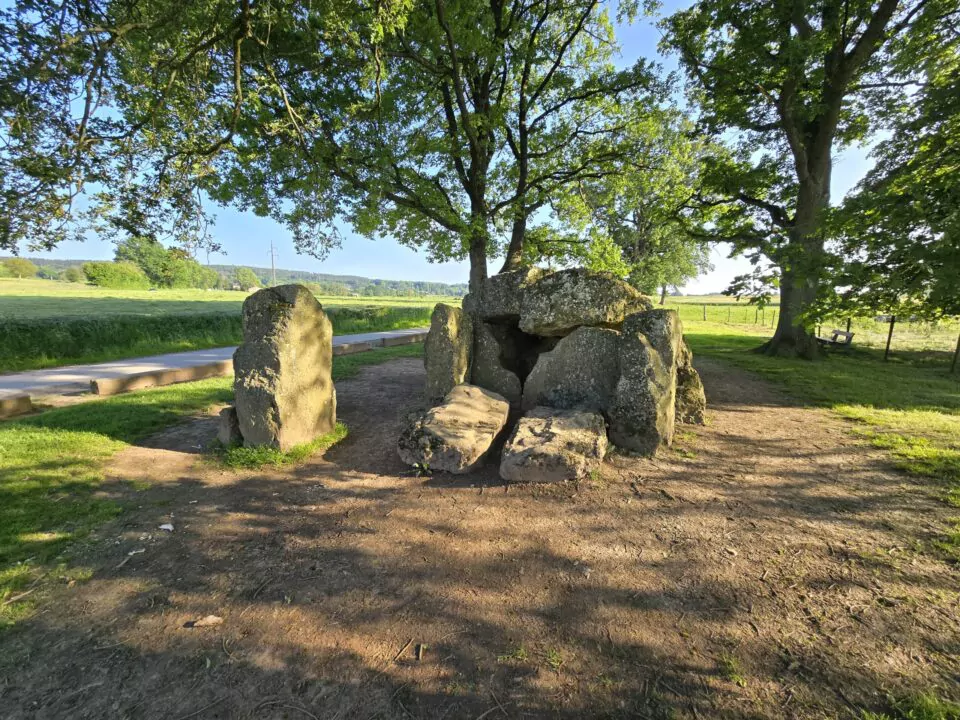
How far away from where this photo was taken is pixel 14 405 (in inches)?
250

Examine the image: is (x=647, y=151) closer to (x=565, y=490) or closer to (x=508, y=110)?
(x=508, y=110)

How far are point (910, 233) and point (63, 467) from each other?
1084cm

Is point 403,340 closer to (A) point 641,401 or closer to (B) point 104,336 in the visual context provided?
(B) point 104,336

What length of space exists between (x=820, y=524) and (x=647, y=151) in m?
13.3

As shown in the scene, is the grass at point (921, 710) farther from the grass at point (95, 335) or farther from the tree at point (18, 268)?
the tree at point (18, 268)

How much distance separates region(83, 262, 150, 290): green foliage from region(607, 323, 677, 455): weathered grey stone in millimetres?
48663

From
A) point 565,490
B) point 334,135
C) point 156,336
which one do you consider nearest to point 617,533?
point 565,490

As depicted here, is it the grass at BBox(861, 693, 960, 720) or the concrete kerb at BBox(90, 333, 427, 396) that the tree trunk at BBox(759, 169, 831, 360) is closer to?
the grass at BBox(861, 693, 960, 720)

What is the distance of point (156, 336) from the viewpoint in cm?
1449

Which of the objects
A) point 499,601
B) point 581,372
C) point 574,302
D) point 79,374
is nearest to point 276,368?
point 499,601

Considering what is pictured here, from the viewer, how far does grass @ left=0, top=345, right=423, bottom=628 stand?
2.99 m

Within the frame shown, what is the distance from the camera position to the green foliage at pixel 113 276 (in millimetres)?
39188

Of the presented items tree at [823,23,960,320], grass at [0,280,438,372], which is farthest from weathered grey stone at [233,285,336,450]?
grass at [0,280,438,372]

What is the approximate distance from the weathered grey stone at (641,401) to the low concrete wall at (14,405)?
917 centimetres
